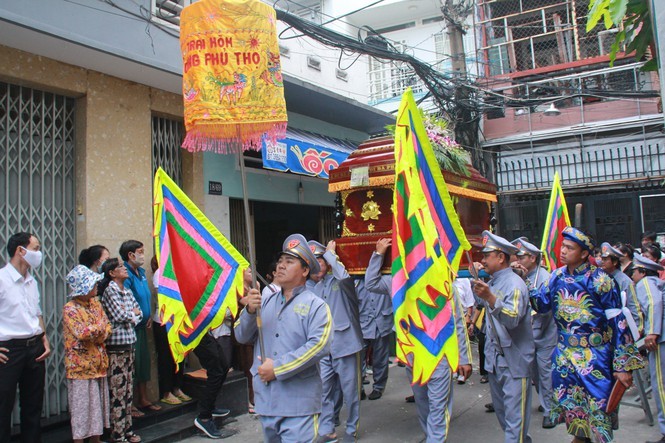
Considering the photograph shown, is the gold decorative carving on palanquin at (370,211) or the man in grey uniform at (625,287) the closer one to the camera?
the gold decorative carving on palanquin at (370,211)

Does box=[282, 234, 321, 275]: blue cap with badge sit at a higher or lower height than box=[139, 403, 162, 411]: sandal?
higher

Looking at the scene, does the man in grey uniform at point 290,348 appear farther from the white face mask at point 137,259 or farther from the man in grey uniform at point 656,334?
the man in grey uniform at point 656,334

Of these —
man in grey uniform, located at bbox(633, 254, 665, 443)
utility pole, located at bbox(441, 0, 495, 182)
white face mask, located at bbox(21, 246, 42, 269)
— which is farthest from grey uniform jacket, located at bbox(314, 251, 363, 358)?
utility pole, located at bbox(441, 0, 495, 182)

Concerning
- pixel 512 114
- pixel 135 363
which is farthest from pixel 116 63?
pixel 512 114

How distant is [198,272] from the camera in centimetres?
389

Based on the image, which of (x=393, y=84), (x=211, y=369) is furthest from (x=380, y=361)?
(x=393, y=84)

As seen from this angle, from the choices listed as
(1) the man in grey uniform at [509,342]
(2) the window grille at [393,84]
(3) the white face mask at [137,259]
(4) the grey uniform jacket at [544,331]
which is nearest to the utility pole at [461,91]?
(2) the window grille at [393,84]

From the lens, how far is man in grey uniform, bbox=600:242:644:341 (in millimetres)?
5337

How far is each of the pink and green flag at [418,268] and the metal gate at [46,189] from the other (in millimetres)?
3747

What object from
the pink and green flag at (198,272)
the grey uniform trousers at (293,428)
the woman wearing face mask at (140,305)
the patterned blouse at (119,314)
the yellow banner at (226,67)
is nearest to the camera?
the grey uniform trousers at (293,428)

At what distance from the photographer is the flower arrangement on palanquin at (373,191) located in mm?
4957

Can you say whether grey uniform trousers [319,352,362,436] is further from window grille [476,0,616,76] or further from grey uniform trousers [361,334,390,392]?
window grille [476,0,616,76]

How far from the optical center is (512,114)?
13.3 m

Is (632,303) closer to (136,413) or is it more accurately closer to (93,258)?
(136,413)
